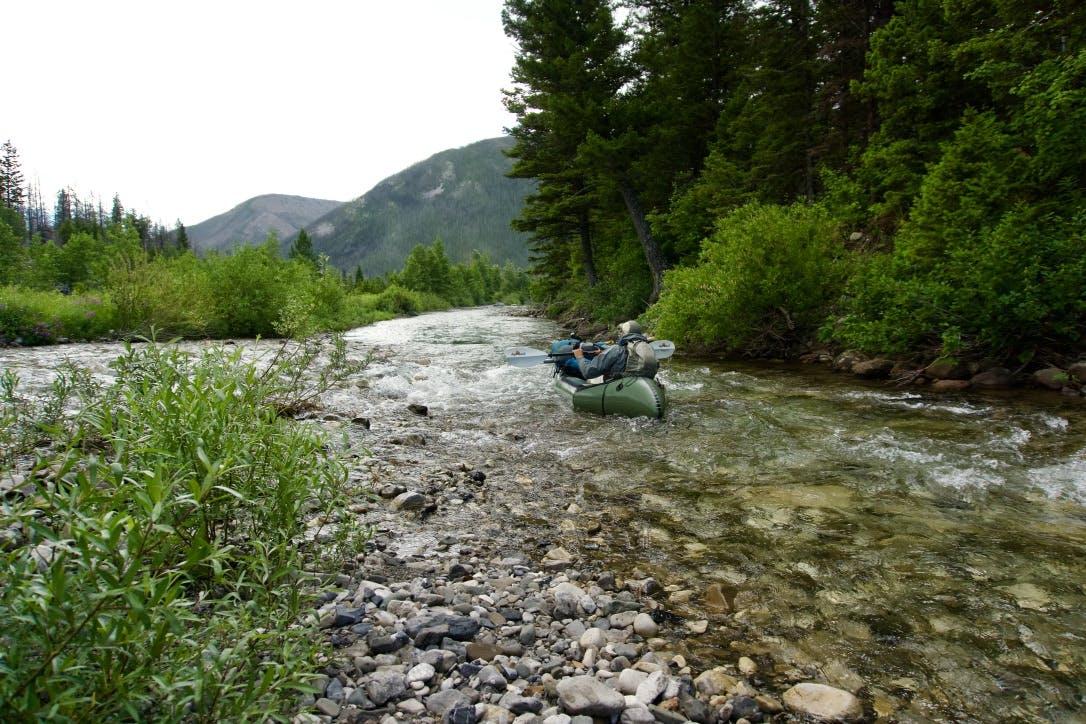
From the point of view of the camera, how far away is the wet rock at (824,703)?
8.23 ft

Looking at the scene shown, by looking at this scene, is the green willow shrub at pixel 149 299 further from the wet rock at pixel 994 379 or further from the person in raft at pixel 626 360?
the wet rock at pixel 994 379

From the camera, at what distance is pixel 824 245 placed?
1414 centimetres

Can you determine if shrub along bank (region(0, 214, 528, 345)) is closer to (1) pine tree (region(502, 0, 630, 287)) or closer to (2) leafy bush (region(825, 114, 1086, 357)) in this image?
(2) leafy bush (region(825, 114, 1086, 357))

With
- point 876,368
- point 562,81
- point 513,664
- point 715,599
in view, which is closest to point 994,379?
point 876,368

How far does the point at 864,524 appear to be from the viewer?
4637 mm

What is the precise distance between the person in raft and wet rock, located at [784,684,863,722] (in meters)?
6.74

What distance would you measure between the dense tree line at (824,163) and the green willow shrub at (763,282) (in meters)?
0.06

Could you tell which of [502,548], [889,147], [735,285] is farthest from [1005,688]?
[889,147]

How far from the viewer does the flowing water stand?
113 inches

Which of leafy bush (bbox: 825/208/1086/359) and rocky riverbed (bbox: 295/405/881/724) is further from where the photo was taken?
leafy bush (bbox: 825/208/1086/359)

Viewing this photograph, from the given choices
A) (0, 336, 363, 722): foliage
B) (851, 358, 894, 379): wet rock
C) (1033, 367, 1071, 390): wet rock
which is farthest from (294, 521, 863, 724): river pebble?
(851, 358, 894, 379): wet rock

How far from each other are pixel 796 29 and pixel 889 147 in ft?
29.3

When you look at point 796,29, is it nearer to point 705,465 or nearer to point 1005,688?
point 705,465

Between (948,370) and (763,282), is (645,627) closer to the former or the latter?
(948,370)
